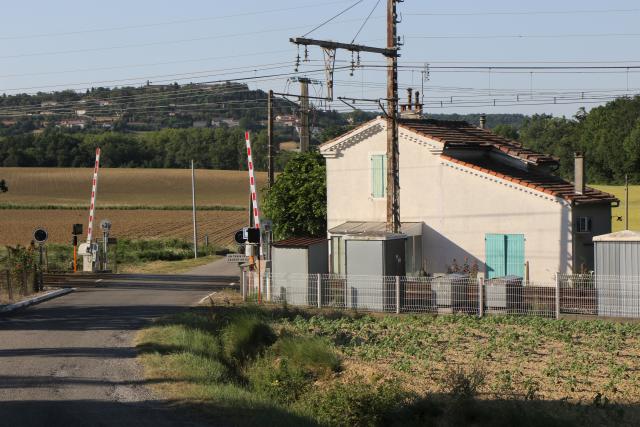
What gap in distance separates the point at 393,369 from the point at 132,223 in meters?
61.0

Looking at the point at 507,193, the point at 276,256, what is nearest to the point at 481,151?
the point at 507,193

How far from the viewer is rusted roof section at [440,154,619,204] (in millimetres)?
30328

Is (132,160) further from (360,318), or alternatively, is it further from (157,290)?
(360,318)

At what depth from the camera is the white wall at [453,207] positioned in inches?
1189

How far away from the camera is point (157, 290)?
33.6 meters

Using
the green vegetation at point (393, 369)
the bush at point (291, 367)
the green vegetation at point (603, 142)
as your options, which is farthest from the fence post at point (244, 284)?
the green vegetation at point (603, 142)

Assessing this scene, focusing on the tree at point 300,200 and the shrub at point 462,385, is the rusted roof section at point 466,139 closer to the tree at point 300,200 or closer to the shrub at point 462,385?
the tree at point 300,200

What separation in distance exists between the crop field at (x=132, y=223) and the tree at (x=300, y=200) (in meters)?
23.1

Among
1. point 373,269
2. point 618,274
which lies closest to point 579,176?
point 618,274

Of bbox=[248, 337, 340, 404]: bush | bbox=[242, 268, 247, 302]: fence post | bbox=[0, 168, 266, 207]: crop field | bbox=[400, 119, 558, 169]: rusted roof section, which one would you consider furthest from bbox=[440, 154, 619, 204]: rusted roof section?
bbox=[0, 168, 266, 207]: crop field

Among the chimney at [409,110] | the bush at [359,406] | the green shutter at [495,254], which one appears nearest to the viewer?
the bush at [359,406]

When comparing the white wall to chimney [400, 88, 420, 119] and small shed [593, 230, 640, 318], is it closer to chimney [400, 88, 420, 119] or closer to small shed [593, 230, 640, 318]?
small shed [593, 230, 640, 318]

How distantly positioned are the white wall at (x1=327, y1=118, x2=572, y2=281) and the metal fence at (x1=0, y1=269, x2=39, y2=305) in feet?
36.2

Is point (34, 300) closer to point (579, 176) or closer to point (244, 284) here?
point (244, 284)
